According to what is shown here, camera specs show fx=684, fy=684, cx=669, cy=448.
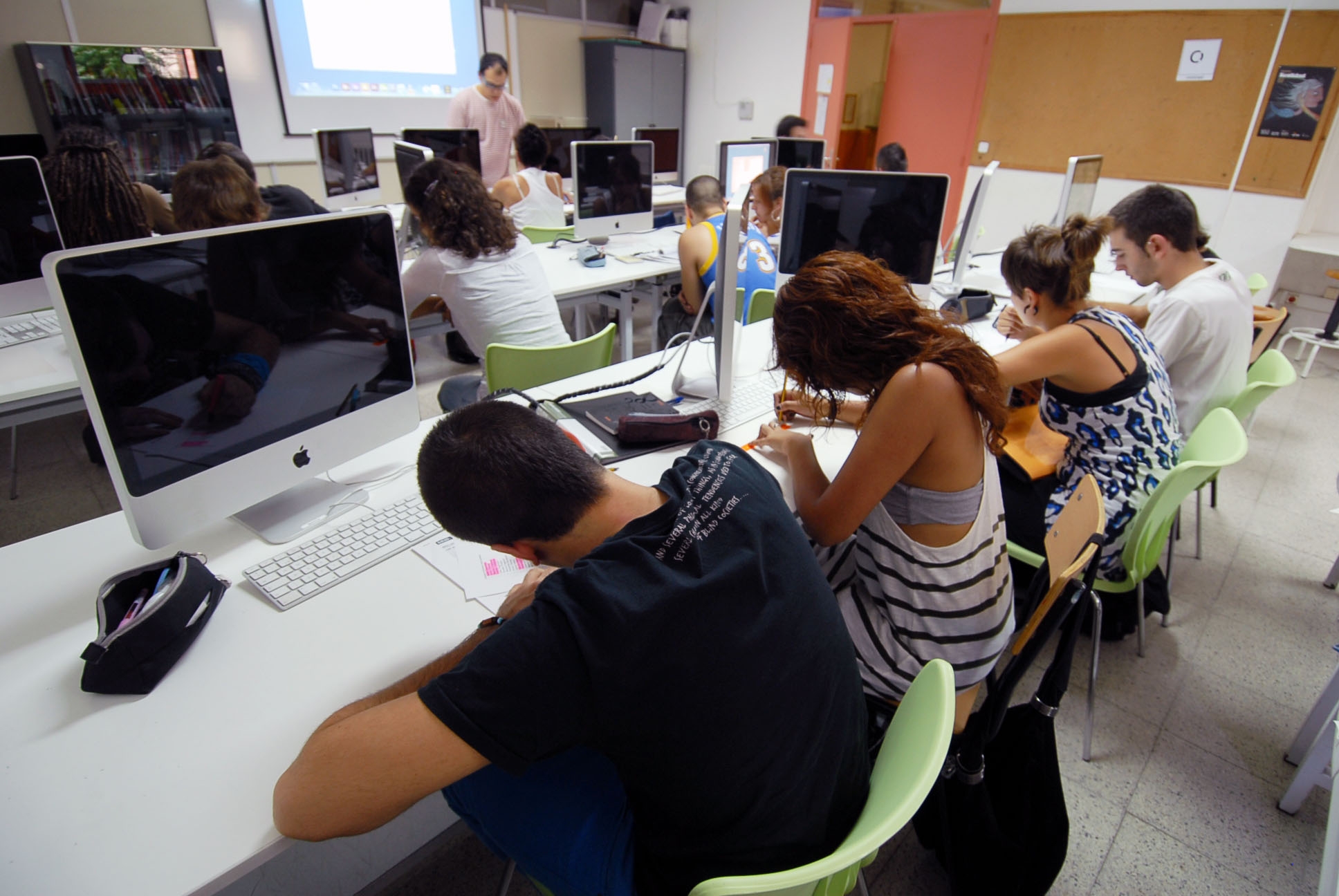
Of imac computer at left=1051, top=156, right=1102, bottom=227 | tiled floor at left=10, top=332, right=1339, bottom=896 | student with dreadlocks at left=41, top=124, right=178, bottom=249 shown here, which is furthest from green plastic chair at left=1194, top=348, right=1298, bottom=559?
student with dreadlocks at left=41, top=124, right=178, bottom=249

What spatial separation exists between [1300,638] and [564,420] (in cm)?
230

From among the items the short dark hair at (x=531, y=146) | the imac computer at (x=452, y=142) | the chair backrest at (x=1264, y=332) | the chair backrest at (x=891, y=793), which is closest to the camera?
the chair backrest at (x=891, y=793)

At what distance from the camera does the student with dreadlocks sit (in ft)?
6.75

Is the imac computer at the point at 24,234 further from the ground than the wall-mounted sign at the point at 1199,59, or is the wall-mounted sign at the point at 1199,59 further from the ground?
the wall-mounted sign at the point at 1199,59

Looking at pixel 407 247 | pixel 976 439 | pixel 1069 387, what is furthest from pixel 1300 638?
pixel 407 247

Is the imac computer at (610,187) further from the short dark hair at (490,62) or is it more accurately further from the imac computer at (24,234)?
the imac computer at (24,234)

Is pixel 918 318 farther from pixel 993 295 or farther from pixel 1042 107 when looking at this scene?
pixel 1042 107

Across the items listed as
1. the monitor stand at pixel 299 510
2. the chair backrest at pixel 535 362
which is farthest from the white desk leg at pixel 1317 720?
the monitor stand at pixel 299 510

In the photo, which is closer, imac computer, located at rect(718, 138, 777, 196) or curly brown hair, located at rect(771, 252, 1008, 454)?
curly brown hair, located at rect(771, 252, 1008, 454)

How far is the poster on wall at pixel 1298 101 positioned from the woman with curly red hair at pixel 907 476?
5101 mm

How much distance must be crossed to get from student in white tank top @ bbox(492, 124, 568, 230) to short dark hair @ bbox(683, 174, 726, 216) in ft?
4.23

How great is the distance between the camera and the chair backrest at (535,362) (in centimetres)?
198

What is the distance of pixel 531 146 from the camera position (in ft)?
13.9

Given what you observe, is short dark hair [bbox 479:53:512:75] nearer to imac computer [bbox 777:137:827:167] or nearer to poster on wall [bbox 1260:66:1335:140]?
imac computer [bbox 777:137:827:167]
